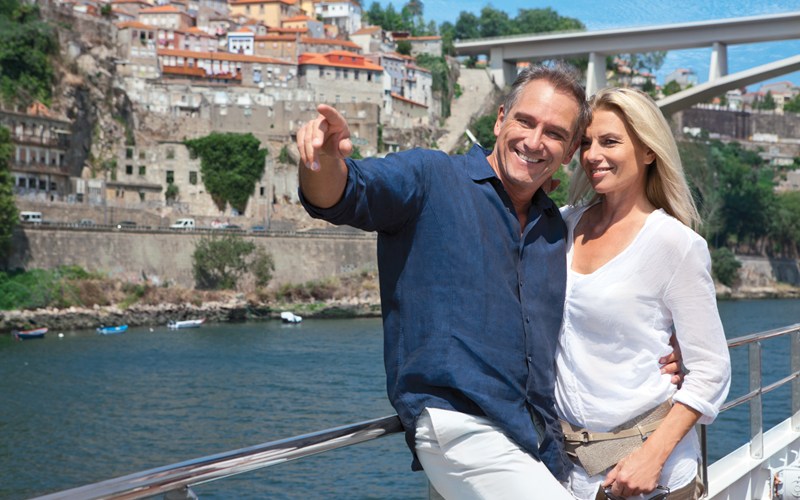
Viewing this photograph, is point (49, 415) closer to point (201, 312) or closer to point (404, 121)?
point (201, 312)

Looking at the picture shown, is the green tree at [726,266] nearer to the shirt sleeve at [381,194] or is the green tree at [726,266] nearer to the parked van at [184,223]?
the parked van at [184,223]

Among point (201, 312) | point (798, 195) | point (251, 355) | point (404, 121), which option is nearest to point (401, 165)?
point (251, 355)

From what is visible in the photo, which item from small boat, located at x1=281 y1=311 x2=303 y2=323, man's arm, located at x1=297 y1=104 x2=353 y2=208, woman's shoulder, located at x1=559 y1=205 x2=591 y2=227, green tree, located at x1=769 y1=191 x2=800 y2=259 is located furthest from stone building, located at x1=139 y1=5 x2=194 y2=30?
man's arm, located at x1=297 y1=104 x2=353 y2=208

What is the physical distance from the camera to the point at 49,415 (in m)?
13.8

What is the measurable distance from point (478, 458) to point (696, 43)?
976 inches

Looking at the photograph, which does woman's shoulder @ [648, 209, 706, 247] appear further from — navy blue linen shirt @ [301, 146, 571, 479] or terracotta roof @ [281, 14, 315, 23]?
terracotta roof @ [281, 14, 315, 23]

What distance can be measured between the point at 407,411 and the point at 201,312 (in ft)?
83.6

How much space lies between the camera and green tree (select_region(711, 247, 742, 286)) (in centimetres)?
3603

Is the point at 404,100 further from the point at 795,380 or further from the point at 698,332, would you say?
the point at 698,332

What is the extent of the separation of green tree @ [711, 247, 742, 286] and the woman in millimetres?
35596

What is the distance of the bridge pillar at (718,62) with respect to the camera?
23.6m

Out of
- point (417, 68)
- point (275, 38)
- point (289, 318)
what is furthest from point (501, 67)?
point (289, 318)

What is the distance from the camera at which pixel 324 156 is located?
116 centimetres

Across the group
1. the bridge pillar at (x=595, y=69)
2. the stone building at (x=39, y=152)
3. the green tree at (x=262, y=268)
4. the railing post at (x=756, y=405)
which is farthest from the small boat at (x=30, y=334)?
the railing post at (x=756, y=405)
